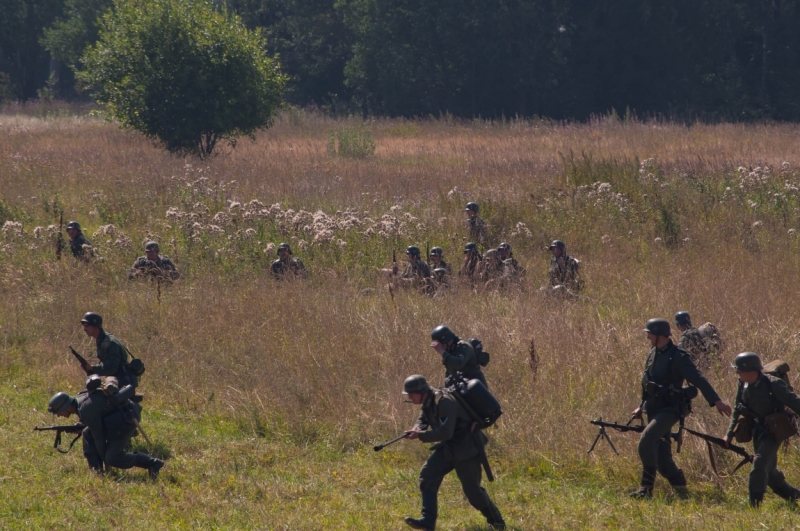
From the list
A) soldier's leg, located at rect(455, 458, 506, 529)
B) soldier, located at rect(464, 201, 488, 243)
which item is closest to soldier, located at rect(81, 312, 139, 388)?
soldier's leg, located at rect(455, 458, 506, 529)

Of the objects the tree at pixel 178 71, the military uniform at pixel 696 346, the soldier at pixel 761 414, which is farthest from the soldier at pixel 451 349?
the tree at pixel 178 71

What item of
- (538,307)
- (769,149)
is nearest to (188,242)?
(538,307)

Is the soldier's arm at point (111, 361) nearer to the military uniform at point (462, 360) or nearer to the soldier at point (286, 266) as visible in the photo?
the military uniform at point (462, 360)

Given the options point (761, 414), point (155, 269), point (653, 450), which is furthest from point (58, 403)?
point (155, 269)

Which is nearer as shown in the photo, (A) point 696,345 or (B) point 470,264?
(A) point 696,345

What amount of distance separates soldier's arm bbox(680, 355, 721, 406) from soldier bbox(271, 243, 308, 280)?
7540mm

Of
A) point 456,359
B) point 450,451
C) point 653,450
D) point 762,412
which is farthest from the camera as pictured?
point 653,450

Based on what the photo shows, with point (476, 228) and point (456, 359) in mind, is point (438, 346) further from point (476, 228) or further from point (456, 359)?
point (476, 228)

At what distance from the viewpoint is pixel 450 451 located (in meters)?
6.72

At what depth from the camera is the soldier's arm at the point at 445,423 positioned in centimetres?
654

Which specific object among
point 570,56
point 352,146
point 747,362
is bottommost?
point 747,362

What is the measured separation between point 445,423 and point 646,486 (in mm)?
2438

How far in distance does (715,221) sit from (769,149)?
809cm

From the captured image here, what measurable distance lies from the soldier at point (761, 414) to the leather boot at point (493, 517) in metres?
2.11
